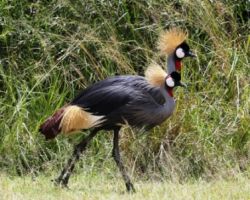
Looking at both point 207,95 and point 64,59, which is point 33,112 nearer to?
point 64,59

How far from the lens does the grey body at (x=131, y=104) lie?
5789 millimetres

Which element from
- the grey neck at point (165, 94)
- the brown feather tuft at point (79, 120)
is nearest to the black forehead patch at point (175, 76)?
the grey neck at point (165, 94)

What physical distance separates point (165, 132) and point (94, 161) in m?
0.64

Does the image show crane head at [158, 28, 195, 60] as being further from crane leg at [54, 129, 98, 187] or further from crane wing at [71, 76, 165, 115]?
crane leg at [54, 129, 98, 187]

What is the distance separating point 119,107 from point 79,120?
11.7 inches

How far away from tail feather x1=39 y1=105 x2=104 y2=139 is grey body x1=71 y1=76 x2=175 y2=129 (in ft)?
0.16

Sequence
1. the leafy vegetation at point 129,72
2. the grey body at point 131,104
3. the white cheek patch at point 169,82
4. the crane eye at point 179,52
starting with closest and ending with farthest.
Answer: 1. the grey body at point 131,104
2. the white cheek patch at point 169,82
3. the crane eye at point 179,52
4. the leafy vegetation at point 129,72

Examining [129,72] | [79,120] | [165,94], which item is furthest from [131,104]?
[129,72]

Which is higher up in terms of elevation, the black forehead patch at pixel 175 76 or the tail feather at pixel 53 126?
the tail feather at pixel 53 126

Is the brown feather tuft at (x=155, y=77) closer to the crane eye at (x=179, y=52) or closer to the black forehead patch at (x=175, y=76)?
the black forehead patch at (x=175, y=76)

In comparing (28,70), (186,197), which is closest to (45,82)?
(28,70)

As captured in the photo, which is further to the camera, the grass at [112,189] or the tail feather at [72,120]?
the tail feather at [72,120]

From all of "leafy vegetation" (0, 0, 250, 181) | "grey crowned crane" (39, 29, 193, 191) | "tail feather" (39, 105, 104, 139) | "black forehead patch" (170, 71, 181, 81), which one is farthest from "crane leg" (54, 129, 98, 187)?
"leafy vegetation" (0, 0, 250, 181)

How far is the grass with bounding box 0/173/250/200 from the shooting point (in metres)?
5.51
